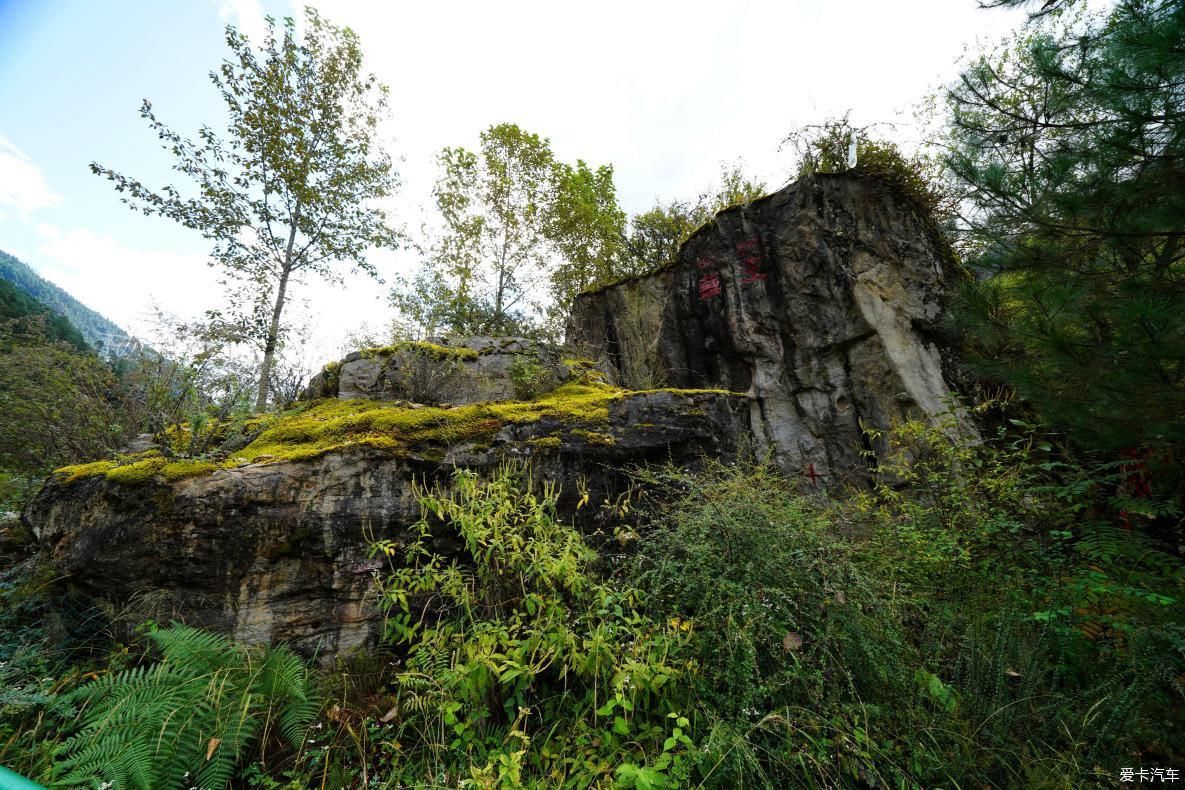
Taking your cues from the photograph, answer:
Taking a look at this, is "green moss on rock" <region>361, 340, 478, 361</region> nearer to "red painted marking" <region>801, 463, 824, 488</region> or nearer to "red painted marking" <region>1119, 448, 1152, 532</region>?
"red painted marking" <region>801, 463, 824, 488</region>

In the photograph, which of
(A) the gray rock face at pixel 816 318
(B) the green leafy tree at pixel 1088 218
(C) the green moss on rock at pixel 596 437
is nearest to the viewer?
(B) the green leafy tree at pixel 1088 218

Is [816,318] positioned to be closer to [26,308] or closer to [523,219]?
[523,219]

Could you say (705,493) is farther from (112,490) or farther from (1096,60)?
(112,490)

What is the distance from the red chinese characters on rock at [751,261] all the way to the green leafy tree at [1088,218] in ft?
14.3

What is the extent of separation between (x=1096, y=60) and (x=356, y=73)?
1079cm

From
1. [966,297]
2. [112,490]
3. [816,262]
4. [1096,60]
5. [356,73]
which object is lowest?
[112,490]

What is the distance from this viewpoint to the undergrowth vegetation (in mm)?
1693

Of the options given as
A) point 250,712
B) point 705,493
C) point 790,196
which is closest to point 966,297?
point 705,493

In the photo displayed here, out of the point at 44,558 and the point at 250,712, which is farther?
the point at 44,558

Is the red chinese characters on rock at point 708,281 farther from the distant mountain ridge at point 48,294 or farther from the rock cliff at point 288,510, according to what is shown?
the distant mountain ridge at point 48,294

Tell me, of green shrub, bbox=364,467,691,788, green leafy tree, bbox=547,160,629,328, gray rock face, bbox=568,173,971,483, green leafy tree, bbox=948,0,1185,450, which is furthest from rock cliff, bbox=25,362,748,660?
green leafy tree, bbox=547,160,629,328

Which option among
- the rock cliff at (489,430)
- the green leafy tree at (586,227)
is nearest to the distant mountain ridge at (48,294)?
the green leafy tree at (586,227)

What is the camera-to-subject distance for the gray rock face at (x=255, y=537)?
2.71 m

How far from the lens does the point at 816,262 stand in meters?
7.55
